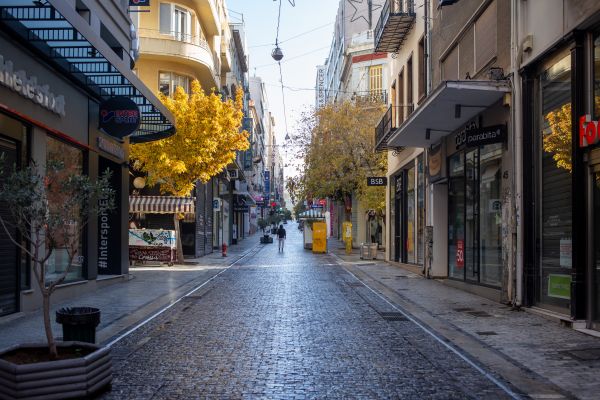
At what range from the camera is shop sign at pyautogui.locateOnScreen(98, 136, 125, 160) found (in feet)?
54.7

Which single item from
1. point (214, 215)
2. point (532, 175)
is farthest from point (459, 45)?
point (214, 215)

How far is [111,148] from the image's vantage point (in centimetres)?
1758

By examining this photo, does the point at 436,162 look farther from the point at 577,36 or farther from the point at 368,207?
the point at 368,207

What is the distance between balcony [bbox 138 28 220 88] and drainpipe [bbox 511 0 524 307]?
19.3 metres

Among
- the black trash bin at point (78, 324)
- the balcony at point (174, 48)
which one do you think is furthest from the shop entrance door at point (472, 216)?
the balcony at point (174, 48)

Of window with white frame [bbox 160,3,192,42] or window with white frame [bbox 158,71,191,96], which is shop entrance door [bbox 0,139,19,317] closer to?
window with white frame [bbox 158,71,191,96]

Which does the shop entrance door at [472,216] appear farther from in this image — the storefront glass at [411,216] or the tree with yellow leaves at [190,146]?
the tree with yellow leaves at [190,146]

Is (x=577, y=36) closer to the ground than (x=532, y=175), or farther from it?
farther from it

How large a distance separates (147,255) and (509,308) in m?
17.2

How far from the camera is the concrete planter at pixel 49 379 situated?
5.59 metres

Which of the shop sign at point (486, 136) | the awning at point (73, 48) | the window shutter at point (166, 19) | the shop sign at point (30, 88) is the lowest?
the shop sign at point (486, 136)

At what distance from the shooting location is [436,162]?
1925 centimetres

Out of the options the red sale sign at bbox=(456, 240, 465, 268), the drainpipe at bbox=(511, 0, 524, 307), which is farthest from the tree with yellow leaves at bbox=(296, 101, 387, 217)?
the drainpipe at bbox=(511, 0, 524, 307)

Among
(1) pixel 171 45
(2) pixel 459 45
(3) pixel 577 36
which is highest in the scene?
(1) pixel 171 45
